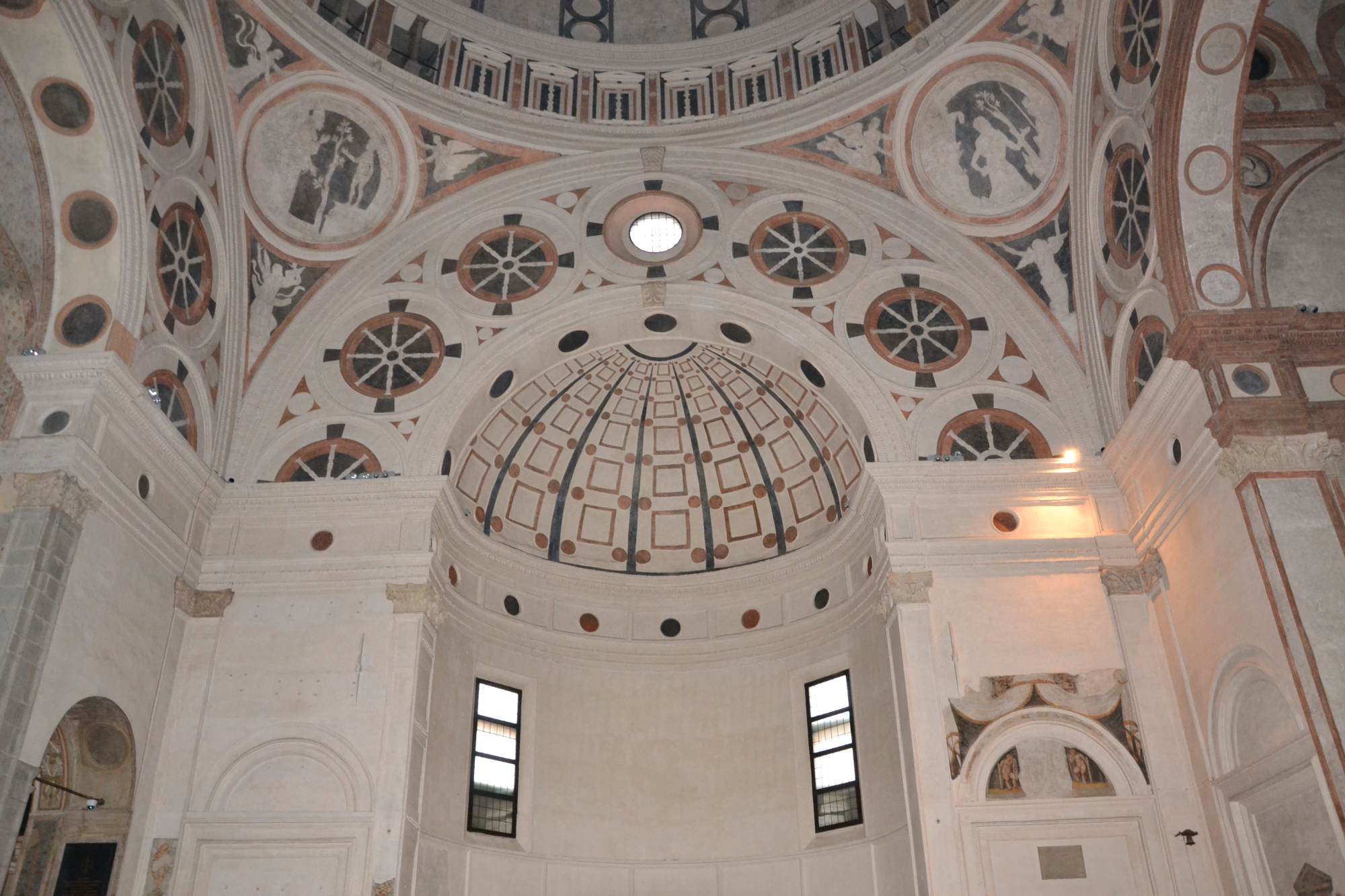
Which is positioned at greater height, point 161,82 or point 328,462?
point 161,82

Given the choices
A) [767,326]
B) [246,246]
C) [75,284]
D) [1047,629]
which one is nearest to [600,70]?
[767,326]

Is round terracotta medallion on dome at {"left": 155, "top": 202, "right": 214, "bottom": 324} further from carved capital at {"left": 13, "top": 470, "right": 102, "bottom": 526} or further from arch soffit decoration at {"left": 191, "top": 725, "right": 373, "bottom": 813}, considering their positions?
arch soffit decoration at {"left": 191, "top": 725, "right": 373, "bottom": 813}

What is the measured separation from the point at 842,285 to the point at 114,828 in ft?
44.0

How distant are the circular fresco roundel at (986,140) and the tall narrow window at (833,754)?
27.0 ft

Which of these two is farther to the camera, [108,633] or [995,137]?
[995,137]

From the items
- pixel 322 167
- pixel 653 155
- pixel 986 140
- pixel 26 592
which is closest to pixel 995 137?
pixel 986 140

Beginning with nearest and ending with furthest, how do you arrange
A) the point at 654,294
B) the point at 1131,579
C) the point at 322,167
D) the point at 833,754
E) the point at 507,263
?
the point at 1131,579, the point at 322,167, the point at 833,754, the point at 654,294, the point at 507,263

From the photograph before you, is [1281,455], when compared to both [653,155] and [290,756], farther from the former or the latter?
[290,756]

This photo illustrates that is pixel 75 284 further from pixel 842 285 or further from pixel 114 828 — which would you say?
pixel 842 285

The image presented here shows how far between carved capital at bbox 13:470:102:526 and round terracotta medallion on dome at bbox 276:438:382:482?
166 inches

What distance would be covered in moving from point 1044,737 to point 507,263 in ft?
37.2

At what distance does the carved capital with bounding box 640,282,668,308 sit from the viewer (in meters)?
18.9

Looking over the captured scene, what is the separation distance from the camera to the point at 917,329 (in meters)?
18.6

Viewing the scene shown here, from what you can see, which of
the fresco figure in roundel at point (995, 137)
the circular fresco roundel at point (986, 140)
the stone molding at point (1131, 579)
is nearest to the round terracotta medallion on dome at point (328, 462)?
the circular fresco roundel at point (986, 140)
